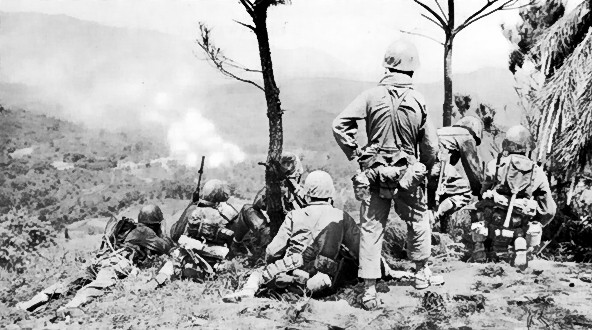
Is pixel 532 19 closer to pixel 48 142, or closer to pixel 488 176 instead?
pixel 488 176

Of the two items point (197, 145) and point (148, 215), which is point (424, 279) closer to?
point (148, 215)

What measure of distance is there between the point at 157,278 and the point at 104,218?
4.87m

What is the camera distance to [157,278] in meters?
6.02

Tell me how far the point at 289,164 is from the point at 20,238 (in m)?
4.14

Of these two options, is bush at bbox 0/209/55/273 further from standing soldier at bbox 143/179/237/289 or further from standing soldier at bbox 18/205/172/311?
standing soldier at bbox 143/179/237/289

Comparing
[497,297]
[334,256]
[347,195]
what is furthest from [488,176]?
[347,195]

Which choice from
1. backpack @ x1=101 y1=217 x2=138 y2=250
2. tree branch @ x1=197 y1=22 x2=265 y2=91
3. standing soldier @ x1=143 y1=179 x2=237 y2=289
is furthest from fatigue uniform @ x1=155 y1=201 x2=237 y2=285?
tree branch @ x1=197 y1=22 x2=265 y2=91

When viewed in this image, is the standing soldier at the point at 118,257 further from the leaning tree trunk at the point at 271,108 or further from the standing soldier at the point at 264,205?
the leaning tree trunk at the point at 271,108

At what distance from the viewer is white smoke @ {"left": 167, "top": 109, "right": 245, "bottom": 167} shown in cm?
1251

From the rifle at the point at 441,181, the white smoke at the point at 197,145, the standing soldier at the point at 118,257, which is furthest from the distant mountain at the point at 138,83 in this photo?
the standing soldier at the point at 118,257

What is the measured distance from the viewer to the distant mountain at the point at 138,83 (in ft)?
39.1

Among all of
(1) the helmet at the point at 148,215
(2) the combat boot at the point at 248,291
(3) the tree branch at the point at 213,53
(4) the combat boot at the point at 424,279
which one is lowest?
(2) the combat boot at the point at 248,291

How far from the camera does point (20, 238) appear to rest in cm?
805

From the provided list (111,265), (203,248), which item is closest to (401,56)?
(203,248)
